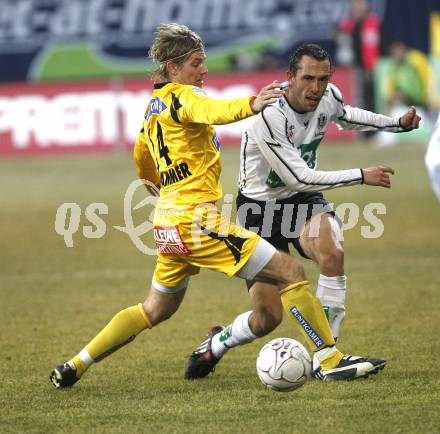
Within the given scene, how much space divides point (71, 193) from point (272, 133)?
1147cm

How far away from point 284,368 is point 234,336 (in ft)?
2.38

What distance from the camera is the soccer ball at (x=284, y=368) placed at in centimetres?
609

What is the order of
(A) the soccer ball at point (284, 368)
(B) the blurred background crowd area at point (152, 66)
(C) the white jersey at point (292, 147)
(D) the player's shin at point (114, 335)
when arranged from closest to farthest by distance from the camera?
(A) the soccer ball at point (284, 368)
(C) the white jersey at point (292, 147)
(D) the player's shin at point (114, 335)
(B) the blurred background crowd area at point (152, 66)

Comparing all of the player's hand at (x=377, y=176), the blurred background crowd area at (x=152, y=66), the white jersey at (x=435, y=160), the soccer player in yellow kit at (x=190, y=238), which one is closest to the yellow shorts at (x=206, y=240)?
the soccer player in yellow kit at (x=190, y=238)

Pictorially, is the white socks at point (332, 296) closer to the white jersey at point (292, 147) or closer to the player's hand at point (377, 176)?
the white jersey at point (292, 147)

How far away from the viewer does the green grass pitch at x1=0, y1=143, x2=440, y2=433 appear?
567cm

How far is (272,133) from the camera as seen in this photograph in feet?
21.6

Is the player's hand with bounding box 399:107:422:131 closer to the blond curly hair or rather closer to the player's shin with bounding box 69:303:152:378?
the blond curly hair

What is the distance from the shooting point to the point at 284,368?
20.0 feet

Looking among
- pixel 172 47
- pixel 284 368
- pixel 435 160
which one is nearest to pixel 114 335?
pixel 284 368

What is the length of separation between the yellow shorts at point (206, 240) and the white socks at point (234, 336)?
527 mm

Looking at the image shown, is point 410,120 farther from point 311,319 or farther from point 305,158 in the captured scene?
point 311,319

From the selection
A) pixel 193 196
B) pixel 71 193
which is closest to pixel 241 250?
pixel 193 196

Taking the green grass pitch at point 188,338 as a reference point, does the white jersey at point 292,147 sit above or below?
above
